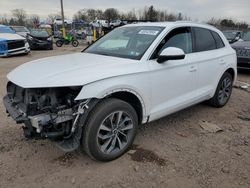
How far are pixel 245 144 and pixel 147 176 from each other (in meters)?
1.80

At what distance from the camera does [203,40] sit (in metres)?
4.57

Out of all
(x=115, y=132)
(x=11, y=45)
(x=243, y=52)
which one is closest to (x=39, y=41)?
(x=11, y=45)

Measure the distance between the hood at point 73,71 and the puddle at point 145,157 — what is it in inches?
45.4

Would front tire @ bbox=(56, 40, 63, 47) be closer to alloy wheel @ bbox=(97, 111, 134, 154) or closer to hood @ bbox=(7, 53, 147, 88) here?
hood @ bbox=(7, 53, 147, 88)

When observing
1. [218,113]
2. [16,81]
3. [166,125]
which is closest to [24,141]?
[16,81]

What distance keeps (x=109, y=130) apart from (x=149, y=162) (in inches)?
27.3

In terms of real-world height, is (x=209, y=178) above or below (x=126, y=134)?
below

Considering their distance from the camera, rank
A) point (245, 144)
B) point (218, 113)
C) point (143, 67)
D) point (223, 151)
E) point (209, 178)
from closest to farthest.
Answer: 1. point (209, 178)
2. point (143, 67)
3. point (223, 151)
4. point (245, 144)
5. point (218, 113)

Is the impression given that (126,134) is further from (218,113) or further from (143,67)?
(218,113)

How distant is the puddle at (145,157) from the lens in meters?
3.32

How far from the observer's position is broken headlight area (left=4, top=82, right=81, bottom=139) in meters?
2.78

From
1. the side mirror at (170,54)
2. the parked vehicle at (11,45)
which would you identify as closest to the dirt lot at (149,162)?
the side mirror at (170,54)

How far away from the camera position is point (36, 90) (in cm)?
293

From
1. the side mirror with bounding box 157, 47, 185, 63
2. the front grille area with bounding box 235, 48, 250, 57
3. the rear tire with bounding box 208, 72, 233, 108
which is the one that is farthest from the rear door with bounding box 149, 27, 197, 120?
the front grille area with bounding box 235, 48, 250, 57
